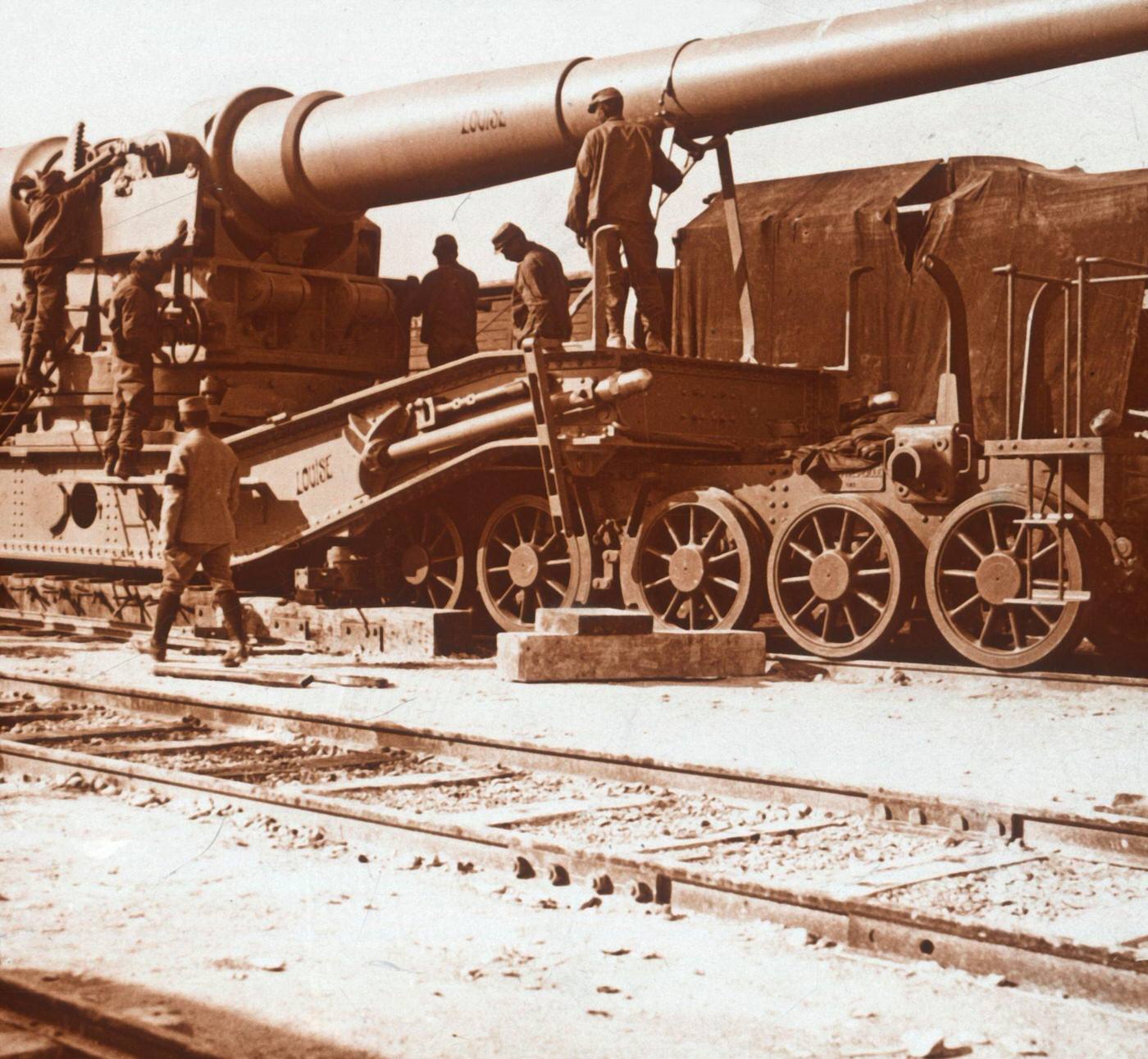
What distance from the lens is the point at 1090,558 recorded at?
9.52 m

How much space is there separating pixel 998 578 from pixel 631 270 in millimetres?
3384

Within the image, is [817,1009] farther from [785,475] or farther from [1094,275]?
[1094,275]

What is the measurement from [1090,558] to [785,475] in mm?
2118

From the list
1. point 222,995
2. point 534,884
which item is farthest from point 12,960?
point 534,884

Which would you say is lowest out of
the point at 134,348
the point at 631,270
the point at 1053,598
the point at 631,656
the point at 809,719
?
the point at 809,719

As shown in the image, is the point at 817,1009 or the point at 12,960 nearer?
the point at 817,1009

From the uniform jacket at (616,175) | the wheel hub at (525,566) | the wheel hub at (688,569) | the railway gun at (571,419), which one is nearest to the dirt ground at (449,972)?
the railway gun at (571,419)

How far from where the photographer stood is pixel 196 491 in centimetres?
1086

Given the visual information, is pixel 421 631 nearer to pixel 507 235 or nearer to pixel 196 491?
pixel 196 491

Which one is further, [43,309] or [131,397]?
[43,309]

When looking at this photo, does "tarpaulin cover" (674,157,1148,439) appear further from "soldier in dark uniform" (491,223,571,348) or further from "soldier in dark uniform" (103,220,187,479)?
"soldier in dark uniform" (103,220,187,479)

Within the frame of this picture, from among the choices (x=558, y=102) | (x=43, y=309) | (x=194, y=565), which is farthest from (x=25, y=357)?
(x=558, y=102)

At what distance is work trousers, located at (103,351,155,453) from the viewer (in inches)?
520

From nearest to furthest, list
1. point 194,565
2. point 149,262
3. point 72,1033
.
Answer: point 72,1033 → point 194,565 → point 149,262
